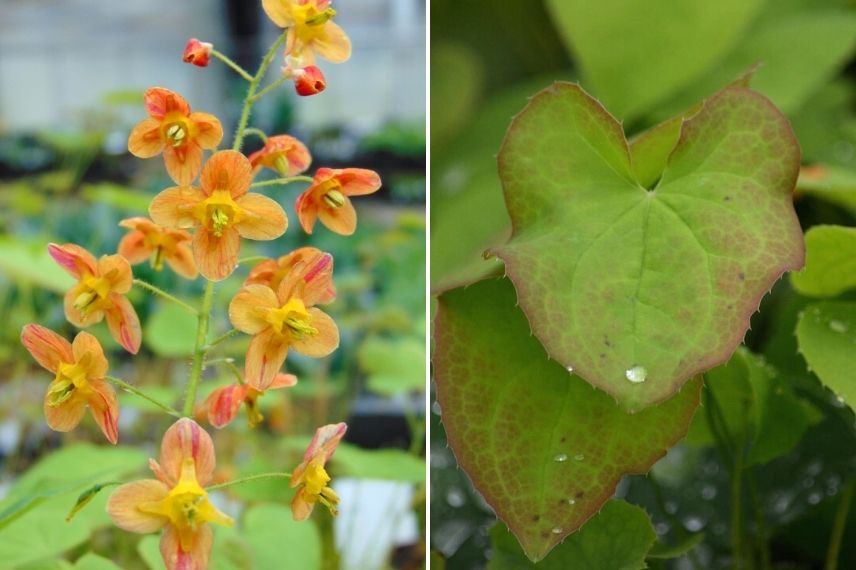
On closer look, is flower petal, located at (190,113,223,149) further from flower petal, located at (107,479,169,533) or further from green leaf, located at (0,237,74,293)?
green leaf, located at (0,237,74,293)

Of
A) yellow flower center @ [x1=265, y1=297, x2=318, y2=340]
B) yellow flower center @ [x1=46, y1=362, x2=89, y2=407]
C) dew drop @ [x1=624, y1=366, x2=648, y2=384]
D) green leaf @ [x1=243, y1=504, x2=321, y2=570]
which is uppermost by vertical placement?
yellow flower center @ [x1=265, y1=297, x2=318, y2=340]

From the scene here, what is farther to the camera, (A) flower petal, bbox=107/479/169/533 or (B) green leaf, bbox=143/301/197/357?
(B) green leaf, bbox=143/301/197/357

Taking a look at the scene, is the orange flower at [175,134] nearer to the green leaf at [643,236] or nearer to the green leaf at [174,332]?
the green leaf at [643,236]

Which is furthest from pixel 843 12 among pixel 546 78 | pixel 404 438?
pixel 404 438

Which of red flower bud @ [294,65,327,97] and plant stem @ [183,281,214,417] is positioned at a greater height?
red flower bud @ [294,65,327,97]

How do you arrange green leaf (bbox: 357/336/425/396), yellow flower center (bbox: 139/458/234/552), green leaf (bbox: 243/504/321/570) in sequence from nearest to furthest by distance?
1. yellow flower center (bbox: 139/458/234/552)
2. green leaf (bbox: 243/504/321/570)
3. green leaf (bbox: 357/336/425/396)

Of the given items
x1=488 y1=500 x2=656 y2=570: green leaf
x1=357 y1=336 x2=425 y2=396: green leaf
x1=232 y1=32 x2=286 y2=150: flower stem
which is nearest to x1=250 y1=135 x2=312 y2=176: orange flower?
x1=232 y1=32 x2=286 y2=150: flower stem

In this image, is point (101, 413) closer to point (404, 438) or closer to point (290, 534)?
point (290, 534)
